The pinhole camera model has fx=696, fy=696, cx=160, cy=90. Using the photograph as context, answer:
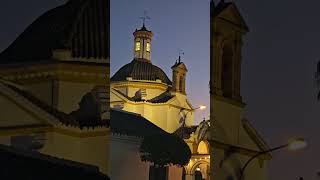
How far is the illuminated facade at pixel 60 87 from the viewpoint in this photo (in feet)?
4.73

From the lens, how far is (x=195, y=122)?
165 cm

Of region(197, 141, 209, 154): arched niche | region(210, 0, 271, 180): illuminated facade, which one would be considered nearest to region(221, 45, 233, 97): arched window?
region(210, 0, 271, 180): illuminated facade

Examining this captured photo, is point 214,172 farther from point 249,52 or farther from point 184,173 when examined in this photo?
point 249,52

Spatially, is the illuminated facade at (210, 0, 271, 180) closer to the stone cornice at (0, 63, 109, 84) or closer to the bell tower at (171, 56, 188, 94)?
the bell tower at (171, 56, 188, 94)

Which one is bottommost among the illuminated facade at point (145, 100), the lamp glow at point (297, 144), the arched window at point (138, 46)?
the lamp glow at point (297, 144)

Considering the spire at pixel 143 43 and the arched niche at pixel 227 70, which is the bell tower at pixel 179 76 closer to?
the spire at pixel 143 43

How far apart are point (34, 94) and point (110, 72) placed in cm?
17

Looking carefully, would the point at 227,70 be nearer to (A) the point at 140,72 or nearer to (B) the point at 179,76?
(B) the point at 179,76

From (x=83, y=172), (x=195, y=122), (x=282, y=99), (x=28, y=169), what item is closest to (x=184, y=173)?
(x=195, y=122)

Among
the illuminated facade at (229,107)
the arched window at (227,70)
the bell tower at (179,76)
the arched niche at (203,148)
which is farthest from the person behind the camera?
the arched window at (227,70)

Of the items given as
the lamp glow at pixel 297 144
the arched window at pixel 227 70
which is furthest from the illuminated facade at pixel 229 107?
the lamp glow at pixel 297 144

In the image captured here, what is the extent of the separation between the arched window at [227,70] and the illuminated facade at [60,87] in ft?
1.58

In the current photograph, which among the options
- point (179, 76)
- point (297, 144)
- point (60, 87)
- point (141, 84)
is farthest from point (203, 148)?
point (297, 144)

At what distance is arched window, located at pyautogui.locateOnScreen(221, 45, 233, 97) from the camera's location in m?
1.92
